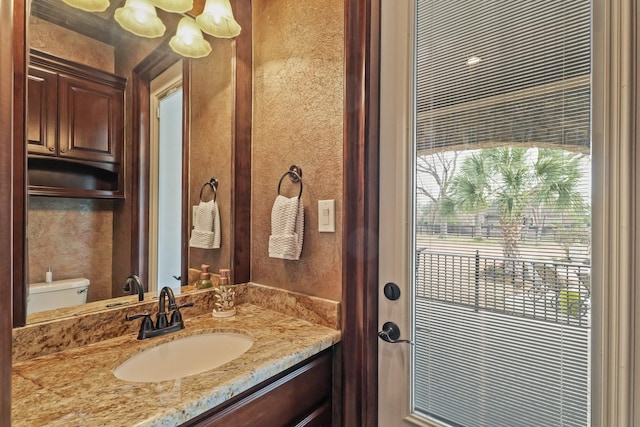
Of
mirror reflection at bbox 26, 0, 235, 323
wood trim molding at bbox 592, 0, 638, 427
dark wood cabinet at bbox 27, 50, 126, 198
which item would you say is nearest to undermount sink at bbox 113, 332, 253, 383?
mirror reflection at bbox 26, 0, 235, 323

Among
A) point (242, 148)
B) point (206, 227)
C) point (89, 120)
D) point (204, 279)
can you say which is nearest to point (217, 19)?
point (242, 148)

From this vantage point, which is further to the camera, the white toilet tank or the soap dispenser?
the soap dispenser

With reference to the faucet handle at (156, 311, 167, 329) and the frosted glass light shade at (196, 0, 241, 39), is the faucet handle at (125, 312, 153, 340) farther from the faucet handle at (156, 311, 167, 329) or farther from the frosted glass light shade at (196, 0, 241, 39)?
the frosted glass light shade at (196, 0, 241, 39)

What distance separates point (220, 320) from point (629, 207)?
134cm

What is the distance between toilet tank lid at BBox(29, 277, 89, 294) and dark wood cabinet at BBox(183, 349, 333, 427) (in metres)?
0.66

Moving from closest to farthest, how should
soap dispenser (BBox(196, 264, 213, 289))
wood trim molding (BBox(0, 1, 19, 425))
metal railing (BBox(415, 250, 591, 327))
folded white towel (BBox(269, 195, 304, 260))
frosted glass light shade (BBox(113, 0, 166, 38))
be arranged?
wood trim molding (BBox(0, 1, 19, 425)) < metal railing (BBox(415, 250, 591, 327)) < frosted glass light shade (BBox(113, 0, 166, 38)) < folded white towel (BBox(269, 195, 304, 260)) < soap dispenser (BBox(196, 264, 213, 289))

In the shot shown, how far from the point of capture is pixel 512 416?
2.70 ft

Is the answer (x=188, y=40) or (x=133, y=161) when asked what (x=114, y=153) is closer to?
(x=133, y=161)

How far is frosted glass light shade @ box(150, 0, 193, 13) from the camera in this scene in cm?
116

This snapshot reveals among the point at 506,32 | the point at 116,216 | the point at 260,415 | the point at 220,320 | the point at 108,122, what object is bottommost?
the point at 260,415

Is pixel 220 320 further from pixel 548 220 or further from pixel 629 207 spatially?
pixel 629 207

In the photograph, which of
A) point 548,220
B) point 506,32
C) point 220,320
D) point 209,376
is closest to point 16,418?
point 209,376

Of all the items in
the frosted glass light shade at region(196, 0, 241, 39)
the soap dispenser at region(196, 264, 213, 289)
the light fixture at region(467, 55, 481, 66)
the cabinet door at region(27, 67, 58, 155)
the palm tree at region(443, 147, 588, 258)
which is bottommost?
the soap dispenser at region(196, 264, 213, 289)

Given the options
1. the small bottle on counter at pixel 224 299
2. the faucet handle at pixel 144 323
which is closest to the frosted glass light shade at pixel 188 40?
the small bottle on counter at pixel 224 299
